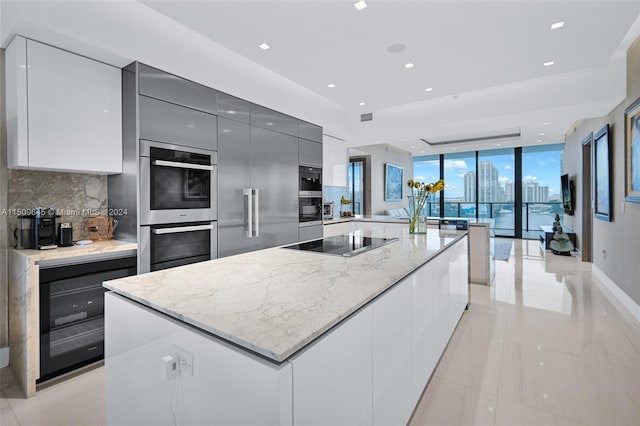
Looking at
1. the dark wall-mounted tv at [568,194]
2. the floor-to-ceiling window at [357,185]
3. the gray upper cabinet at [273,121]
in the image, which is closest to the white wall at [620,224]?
the dark wall-mounted tv at [568,194]

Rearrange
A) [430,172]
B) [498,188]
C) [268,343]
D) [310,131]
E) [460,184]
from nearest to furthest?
[268,343] < [310,131] < [498,188] < [460,184] < [430,172]

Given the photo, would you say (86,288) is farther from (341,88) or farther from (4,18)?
(341,88)

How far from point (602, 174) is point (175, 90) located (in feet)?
18.5

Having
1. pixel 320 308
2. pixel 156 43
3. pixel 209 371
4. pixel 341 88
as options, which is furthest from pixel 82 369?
pixel 341 88

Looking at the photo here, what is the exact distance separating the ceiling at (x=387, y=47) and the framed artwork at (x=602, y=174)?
1.62ft

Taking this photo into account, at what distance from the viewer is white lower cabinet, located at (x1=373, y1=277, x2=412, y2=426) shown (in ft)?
4.01

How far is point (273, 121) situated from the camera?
3.80 meters

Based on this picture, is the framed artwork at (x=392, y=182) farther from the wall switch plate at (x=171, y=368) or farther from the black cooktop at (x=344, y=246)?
the wall switch plate at (x=171, y=368)

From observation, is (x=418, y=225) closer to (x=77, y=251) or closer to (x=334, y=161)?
(x=334, y=161)

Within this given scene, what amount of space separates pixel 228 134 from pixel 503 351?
316 cm

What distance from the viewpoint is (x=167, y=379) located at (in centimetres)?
98

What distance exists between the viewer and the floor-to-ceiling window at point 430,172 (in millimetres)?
10633

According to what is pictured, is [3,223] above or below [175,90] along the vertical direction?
below

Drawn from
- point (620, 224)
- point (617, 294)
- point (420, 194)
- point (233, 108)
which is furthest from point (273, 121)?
point (617, 294)
